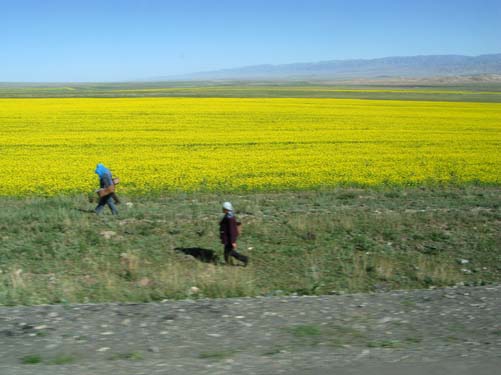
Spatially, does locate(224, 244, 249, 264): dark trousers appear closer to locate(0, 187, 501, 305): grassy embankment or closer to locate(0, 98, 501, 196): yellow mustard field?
locate(0, 187, 501, 305): grassy embankment

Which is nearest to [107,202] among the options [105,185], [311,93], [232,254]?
[105,185]

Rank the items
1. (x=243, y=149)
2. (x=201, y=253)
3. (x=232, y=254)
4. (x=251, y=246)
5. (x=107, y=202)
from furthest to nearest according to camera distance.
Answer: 1. (x=243, y=149)
2. (x=107, y=202)
3. (x=251, y=246)
4. (x=201, y=253)
5. (x=232, y=254)

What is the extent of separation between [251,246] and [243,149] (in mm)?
13633

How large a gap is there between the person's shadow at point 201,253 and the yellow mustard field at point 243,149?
565 centimetres

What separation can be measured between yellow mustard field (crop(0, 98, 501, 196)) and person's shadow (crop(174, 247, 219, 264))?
565 cm

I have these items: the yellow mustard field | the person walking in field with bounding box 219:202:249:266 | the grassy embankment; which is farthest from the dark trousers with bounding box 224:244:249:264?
the yellow mustard field

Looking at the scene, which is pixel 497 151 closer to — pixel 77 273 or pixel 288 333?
pixel 77 273

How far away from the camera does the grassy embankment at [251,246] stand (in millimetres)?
9703

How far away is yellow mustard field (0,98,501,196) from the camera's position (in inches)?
753

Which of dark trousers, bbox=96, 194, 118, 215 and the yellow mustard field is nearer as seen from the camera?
dark trousers, bbox=96, 194, 118, 215

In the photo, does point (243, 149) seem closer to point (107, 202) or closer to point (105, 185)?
point (107, 202)

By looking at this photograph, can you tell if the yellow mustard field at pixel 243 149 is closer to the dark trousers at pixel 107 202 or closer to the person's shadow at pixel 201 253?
the dark trousers at pixel 107 202

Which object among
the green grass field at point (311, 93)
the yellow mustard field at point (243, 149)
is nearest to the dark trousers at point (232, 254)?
the yellow mustard field at point (243, 149)

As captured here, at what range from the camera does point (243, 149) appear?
2575 cm
